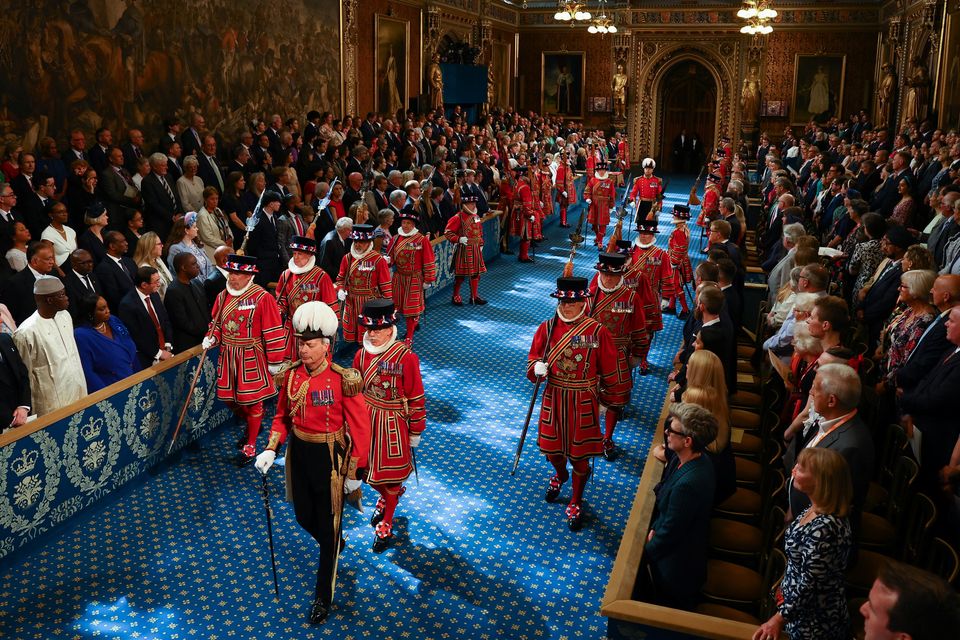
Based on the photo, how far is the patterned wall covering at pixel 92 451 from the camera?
564cm

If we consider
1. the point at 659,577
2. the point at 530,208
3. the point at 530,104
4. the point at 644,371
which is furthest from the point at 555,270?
the point at 530,104

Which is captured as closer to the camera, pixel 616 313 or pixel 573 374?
pixel 573 374

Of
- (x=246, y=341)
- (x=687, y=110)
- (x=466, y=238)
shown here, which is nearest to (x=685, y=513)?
(x=246, y=341)

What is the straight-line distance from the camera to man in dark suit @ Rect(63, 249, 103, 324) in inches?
293

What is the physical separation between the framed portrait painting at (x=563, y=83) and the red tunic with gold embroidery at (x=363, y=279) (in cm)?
2585

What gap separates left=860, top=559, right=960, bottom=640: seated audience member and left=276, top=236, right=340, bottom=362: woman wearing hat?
5919 mm

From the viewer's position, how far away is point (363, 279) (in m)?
9.32

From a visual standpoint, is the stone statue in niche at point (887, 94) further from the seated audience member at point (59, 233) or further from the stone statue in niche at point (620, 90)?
the seated audience member at point (59, 233)

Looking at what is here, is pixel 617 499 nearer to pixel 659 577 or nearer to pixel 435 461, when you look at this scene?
pixel 435 461

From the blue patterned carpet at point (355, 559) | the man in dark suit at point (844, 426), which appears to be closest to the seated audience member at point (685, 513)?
the man in dark suit at point (844, 426)

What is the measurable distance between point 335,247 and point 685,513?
22.7 ft

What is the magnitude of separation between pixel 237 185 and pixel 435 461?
224 inches

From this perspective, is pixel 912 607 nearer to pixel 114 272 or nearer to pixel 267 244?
pixel 114 272

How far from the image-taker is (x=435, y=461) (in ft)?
24.8
